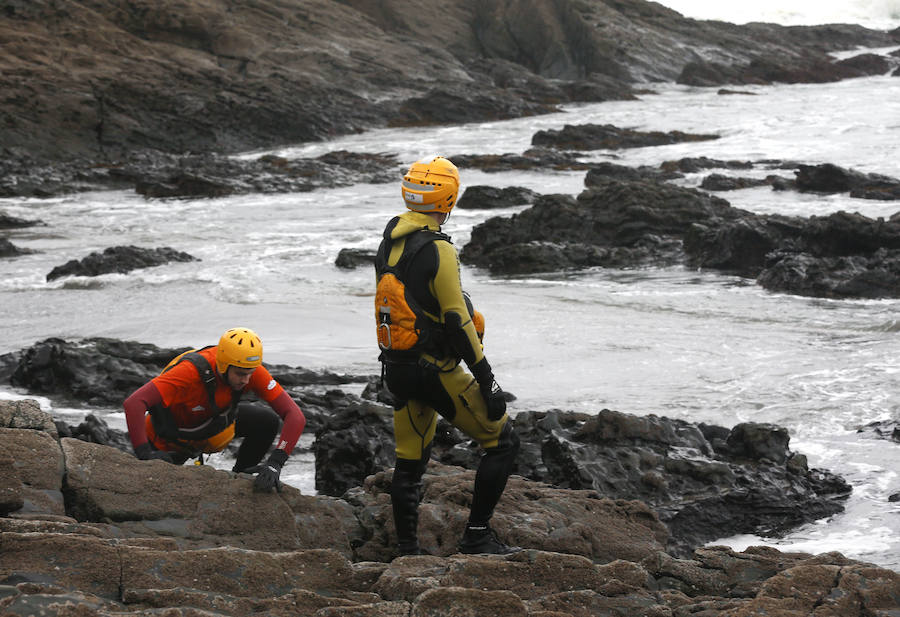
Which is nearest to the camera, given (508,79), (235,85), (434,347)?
(434,347)

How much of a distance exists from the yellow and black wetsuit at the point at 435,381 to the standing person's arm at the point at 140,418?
1509mm

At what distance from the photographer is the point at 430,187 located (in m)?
4.85

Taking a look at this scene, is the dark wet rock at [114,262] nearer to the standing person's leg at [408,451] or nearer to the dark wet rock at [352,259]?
the dark wet rock at [352,259]

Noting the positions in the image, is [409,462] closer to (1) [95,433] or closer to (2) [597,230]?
(1) [95,433]

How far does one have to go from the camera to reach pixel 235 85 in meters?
41.8

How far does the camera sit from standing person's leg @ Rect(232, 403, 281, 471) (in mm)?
6246

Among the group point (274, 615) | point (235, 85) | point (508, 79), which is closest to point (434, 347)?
point (274, 615)

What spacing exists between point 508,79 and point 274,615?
51.0 m

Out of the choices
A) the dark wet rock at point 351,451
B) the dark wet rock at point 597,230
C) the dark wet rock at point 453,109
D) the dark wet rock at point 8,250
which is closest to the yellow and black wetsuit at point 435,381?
the dark wet rock at point 351,451

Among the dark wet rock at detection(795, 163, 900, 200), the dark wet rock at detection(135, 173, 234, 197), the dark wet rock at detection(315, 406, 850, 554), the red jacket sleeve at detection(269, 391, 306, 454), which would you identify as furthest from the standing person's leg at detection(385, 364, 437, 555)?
the dark wet rock at detection(135, 173, 234, 197)

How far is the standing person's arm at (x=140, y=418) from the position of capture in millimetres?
5547

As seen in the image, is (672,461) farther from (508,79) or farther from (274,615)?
(508,79)

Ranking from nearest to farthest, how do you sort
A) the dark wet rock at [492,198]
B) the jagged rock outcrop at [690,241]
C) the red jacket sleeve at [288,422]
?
1. the red jacket sleeve at [288,422]
2. the jagged rock outcrop at [690,241]
3. the dark wet rock at [492,198]

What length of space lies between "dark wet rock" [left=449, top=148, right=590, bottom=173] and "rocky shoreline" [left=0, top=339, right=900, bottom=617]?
2467 centimetres
